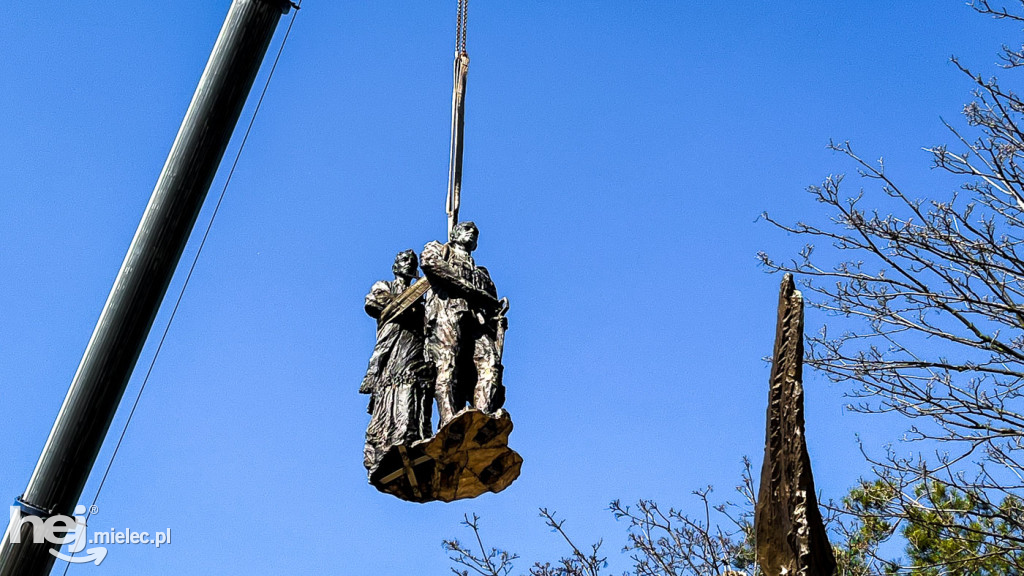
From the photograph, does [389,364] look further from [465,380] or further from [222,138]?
[222,138]

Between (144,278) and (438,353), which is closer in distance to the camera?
(144,278)

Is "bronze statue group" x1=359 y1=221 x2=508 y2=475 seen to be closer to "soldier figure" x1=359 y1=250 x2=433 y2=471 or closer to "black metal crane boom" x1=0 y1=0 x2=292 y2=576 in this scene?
"soldier figure" x1=359 y1=250 x2=433 y2=471

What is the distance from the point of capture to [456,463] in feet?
28.0

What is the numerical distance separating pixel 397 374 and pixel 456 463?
88 cm

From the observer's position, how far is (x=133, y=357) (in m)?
4.62

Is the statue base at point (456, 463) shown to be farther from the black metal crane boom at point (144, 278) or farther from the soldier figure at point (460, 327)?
the black metal crane boom at point (144, 278)

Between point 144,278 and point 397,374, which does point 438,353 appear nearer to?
point 397,374

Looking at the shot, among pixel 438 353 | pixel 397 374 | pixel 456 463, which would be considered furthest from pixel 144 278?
pixel 397 374

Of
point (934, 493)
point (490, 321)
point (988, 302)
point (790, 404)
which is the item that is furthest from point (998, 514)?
point (790, 404)

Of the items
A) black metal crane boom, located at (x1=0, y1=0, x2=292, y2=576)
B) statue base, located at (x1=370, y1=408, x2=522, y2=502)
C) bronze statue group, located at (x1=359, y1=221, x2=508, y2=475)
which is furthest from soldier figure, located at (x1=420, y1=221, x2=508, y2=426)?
black metal crane boom, located at (x1=0, y1=0, x2=292, y2=576)

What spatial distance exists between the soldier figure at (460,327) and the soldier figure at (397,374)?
6.4 inches

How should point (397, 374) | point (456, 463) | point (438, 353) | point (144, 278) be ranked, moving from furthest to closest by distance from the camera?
1. point (397, 374)
2. point (438, 353)
3. point (456, 463)
4. point (144, 278)

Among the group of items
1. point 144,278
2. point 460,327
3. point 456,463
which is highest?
point 460,327

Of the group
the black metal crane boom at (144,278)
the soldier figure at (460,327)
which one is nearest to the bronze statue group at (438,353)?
the soldier figure at (460,327)
